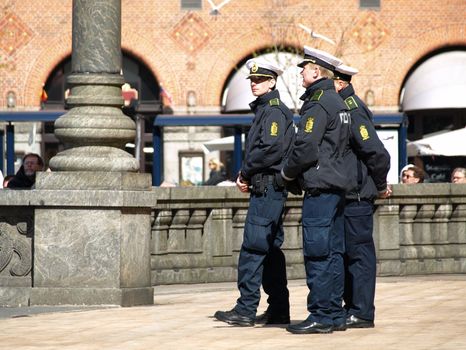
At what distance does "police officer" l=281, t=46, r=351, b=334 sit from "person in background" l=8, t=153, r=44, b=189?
8284 mm

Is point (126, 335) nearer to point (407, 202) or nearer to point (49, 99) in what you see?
point (407, 202)

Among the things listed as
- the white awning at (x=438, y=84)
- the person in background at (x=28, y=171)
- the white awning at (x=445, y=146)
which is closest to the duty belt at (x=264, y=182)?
the person in background at (x=28, y=171)

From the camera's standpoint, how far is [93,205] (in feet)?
39.3

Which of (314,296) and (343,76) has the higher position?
(343,76)

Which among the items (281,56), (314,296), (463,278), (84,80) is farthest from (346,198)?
(281,56)

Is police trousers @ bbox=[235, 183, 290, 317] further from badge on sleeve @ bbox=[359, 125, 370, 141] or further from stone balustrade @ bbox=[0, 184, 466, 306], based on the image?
stone balustrade @ bbox=[0, 184, 466, 306]

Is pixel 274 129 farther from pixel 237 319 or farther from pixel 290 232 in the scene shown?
pixel 290 232

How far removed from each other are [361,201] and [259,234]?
2.38 ft

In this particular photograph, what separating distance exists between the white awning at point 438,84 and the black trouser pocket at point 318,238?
3110 cm

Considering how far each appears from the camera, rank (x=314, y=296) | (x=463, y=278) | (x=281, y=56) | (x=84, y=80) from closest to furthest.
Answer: (x=314, y=296) < (x=84, y=80) < (x=463, y=278) < (x=281, y=56)

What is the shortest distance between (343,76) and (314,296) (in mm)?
1551

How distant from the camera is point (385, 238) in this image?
619 inches

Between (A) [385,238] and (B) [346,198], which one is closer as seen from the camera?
(B) [346,198]

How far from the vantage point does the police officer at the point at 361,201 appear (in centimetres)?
985
